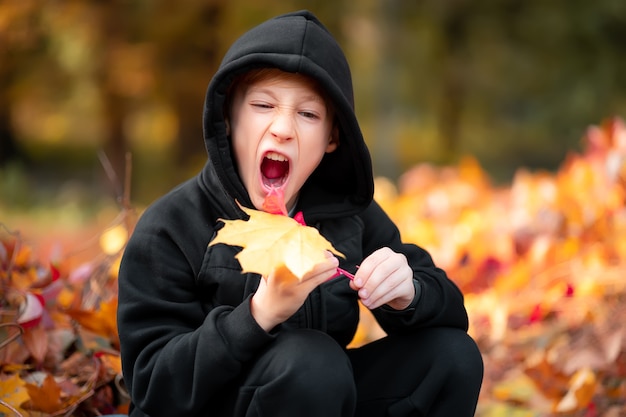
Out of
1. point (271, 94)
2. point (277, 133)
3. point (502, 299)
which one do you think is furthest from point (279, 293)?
point (502, 299)

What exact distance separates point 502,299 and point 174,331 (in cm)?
197

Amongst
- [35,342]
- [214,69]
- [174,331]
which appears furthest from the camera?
[214,69]

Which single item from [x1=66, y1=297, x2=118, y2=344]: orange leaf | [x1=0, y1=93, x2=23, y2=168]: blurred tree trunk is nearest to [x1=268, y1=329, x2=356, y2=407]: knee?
[x1=66, y1=297, x2=118, y2=344]: orange leaf

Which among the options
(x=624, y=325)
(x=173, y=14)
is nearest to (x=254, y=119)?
(x=624, y=325)

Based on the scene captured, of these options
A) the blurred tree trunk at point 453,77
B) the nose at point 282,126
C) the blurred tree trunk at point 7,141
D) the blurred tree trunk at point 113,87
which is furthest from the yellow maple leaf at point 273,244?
the blurred tree trunk at point 7,141

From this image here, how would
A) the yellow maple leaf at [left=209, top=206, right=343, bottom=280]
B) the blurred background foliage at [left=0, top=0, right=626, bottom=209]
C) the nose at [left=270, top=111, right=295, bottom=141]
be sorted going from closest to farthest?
1. the yellow maple leaf at [left=209, top=206, right=343, bottom=280]
2. the nose at [left=270, top=111, right=295, bottom=141]
3. the blurred background foliage at [left=0, top=0, right=626, bottom=209]

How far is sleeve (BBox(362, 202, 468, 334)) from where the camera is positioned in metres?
1.77

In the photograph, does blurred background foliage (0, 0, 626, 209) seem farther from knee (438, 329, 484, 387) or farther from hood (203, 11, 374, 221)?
knee (438, 329, 484, 387)

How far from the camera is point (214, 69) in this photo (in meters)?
10.5

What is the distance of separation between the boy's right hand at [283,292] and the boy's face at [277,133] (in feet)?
0.98

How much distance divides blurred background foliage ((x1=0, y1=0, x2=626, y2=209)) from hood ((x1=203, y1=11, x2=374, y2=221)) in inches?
202

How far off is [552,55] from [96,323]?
Result: 12536 millimetres

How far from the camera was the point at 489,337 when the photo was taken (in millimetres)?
3238

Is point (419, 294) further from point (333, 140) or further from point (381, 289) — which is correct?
point (333, 140)
